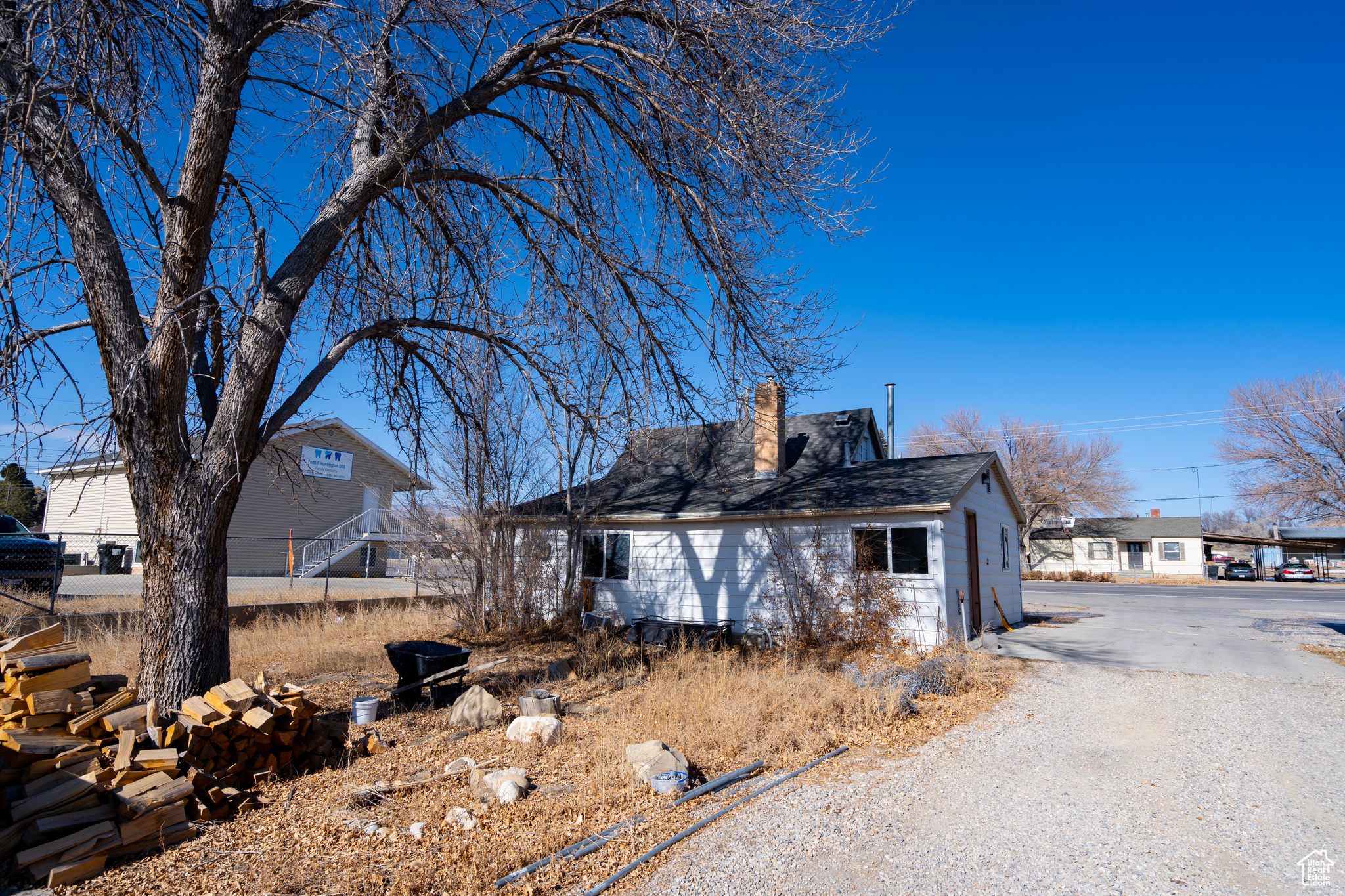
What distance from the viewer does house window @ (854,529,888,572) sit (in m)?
11.9

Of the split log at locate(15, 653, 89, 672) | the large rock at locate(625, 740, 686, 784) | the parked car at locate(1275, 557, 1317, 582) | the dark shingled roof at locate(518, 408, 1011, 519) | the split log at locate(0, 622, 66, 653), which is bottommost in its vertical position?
the parked car at locate(1275, 557, 1317, 582)

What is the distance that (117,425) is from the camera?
18.8ft

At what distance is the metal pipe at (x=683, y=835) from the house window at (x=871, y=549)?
640 cm

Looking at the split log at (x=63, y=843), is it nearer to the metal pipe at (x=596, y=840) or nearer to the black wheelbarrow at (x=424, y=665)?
the metal pipe at (x=596, y=840)

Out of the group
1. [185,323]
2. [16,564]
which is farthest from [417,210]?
[16,564]

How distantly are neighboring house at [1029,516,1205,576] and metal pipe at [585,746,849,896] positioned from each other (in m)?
44.4

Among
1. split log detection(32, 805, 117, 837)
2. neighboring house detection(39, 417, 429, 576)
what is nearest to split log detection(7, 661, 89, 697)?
split log detection(32, 805, 117, 837)

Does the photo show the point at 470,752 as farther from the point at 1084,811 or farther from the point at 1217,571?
the point at 1217,571

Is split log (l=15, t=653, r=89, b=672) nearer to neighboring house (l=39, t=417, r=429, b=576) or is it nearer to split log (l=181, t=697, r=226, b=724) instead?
split log (l=181, t=697, r=226, b=724)

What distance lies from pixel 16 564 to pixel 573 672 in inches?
449

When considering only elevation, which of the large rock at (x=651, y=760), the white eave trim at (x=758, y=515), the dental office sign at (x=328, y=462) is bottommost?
the large rock at (x=651, y=760)

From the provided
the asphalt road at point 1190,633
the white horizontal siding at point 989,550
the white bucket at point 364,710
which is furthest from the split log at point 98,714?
the asphalt road at point 1190,633

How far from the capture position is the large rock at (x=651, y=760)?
5125 mm

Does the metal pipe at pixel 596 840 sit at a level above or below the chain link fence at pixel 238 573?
below
